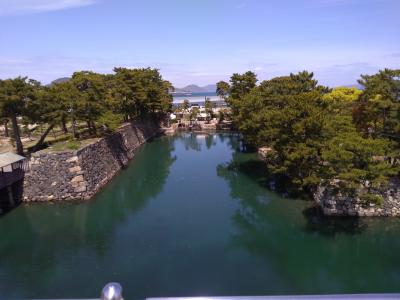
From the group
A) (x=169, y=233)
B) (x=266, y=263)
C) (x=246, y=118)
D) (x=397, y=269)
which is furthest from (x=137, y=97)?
(x=397, y=269)

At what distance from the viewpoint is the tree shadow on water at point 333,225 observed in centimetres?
1403

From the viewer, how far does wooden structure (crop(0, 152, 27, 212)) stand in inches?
680

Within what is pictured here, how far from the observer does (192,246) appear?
13.2 m

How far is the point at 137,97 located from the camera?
35.9 m

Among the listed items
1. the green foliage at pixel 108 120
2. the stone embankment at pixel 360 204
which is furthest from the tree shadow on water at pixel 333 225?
the green foliage at pixel 108 120

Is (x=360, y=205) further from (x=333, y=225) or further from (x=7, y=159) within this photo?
(x=7, y=159)

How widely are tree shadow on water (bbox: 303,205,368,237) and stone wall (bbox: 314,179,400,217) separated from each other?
13.1 inches

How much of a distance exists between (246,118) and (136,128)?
634 inches

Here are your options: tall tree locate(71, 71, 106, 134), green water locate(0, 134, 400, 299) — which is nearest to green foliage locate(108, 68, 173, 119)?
tall tree locate(71, 71, 106, 134)

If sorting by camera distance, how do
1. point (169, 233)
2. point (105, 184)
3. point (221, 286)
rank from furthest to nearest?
point (105, 184) < point (169, 233) < point (221, 286)

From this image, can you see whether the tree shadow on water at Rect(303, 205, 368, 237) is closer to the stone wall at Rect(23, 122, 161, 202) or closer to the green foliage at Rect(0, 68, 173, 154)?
the stone wall at Rect(23, 122, 161, 202)

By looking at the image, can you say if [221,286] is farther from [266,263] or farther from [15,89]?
[15,89]

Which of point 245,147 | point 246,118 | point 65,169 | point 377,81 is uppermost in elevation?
point 377,81

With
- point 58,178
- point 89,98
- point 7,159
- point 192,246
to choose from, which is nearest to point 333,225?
point 192,246
